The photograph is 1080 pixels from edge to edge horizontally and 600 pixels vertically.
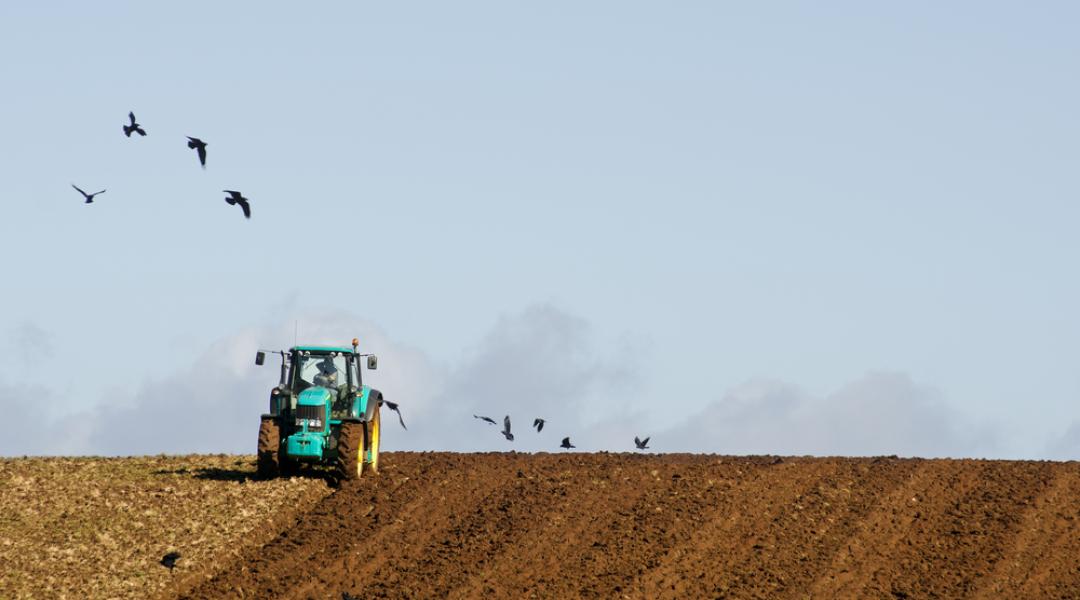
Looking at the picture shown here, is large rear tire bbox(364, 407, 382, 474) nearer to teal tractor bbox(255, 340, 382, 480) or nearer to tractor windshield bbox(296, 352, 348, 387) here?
teal tractor bbox(255, 340, 382, 480)

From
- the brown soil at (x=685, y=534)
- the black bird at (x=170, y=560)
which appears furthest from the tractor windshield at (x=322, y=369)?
the black bird at (x=170, y=560)

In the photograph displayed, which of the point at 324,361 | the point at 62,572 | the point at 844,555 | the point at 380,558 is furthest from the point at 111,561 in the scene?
the point at 844,555

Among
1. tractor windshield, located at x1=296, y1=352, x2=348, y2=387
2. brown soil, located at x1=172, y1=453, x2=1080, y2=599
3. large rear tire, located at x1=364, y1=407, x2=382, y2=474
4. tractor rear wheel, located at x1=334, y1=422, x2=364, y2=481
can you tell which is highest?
tractor windshield, located at x1=296, y1=352, x2=348, y2=387

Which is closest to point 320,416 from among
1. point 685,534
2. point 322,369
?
point 322,369

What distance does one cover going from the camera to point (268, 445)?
2984 cm

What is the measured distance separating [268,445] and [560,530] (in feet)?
18.8

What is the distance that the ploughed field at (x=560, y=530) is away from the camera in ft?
81.6

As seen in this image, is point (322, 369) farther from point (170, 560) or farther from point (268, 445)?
point (170, 560)

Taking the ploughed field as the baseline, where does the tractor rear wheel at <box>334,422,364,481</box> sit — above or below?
above

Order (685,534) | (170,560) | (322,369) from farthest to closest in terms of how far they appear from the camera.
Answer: (322,369)
(685,534)
(170,560)

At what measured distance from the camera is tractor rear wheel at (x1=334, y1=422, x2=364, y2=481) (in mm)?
29734

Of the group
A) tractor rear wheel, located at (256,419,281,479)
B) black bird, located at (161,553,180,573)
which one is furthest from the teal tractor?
black bird, located at (161,553,180,573)

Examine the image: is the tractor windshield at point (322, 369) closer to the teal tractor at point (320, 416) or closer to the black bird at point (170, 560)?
the teal tractor at point (320, 416)

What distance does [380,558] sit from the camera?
25.9 meters
